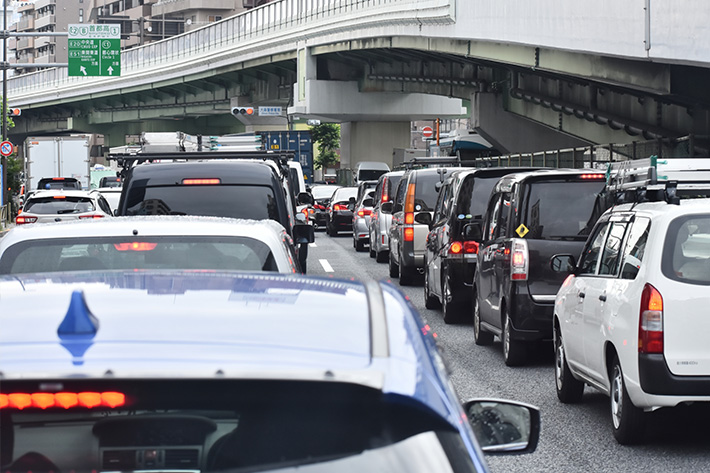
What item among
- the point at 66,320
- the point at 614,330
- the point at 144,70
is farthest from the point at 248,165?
the point at 144,70

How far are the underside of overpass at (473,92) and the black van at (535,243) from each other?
60.3 feet

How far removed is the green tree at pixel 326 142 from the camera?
418 feet

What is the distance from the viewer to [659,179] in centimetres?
895

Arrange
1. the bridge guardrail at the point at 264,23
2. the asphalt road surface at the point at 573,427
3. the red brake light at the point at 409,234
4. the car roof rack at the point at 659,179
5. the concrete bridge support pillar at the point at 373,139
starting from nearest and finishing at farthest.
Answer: the asphalt road surface at the point at 573,427
the car roof rack at the point at 659,179
the red brake light at the point at 409,234
the bridge guardrail at the point at 264,23
the concrete bridge support pillar at the point at 373,139

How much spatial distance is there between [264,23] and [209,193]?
55.6 meters

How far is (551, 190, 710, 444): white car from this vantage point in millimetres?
7715

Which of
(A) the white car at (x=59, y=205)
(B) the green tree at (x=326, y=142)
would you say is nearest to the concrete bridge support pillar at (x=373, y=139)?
(B) the green tree at (x=326, y=142)

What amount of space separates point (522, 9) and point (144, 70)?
47.0 meters

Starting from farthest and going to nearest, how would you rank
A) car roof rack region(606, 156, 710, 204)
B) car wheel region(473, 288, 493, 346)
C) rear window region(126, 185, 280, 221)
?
car wheel region(473, 288, 493, 346) < rear window region(126, 185, 280, 221) < car roof rack region(606, 156, 710, 204)

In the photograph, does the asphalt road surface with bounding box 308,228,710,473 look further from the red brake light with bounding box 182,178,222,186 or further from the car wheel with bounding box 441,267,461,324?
the red brake light with bounding box 182,178,222,186

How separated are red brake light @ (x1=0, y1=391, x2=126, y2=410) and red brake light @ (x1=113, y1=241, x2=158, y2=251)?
175 inches

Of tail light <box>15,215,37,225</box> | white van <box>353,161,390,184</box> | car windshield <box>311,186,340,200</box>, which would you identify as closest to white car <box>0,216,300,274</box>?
tail light <box>15,215,37,225</box>

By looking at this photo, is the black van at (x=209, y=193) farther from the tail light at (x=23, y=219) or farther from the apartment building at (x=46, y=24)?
the apartment building at (x=46, y=24)

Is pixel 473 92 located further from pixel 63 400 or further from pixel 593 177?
pixel 63 400
